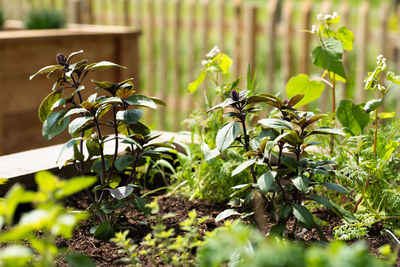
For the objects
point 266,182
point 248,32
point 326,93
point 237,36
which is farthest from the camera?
point 237,36

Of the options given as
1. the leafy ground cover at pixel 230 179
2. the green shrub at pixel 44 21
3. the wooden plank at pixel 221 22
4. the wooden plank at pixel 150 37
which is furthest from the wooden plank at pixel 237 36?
the leafy ground cover at pixel 230 179

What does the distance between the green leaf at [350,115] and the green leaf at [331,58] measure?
0.37 feet

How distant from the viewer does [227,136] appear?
55.0 inches

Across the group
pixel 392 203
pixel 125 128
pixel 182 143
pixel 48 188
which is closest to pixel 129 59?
pixel 182 143

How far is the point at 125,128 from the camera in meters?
1.70

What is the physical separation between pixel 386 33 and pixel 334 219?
4.04 metres

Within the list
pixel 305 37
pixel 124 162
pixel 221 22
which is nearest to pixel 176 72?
pixel 221 22

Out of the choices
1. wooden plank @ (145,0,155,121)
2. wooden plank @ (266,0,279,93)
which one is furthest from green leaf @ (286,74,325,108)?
wooden plank @ (145,0,155,121)

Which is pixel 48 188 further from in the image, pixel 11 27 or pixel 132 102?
pixel 11 27

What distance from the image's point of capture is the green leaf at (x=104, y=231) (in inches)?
61.7

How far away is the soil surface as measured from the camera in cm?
150

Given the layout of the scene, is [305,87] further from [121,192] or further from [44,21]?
[44,21]

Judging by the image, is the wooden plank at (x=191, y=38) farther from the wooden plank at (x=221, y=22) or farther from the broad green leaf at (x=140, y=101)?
the broad green leaf at (x=140, y=101)

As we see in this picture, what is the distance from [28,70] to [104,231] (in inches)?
105
